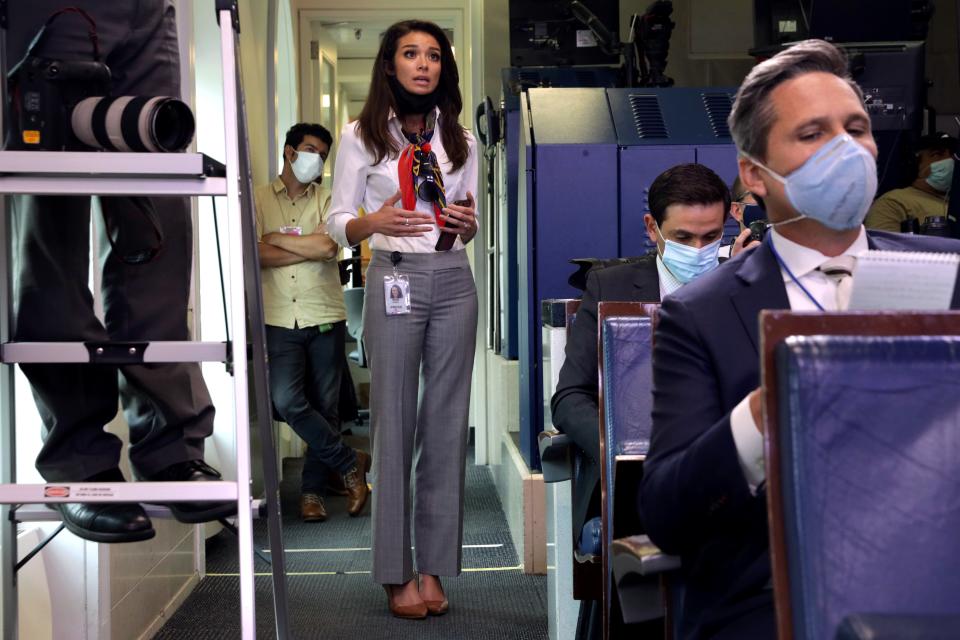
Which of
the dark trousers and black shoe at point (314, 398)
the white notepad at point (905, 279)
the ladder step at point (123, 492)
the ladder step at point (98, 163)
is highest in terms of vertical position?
the ladder step at point (98, 163)

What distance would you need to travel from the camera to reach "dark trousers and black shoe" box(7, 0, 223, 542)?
1926 mm

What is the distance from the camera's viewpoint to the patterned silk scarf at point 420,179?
3.38 meters

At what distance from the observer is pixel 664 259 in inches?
111

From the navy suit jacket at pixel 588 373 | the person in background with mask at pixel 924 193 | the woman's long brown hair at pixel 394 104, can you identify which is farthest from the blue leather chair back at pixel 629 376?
the person in background with mask at pixel 924 193

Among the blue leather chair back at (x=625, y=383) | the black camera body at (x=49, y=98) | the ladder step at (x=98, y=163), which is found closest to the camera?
the ladder step at (x=98, y=163)

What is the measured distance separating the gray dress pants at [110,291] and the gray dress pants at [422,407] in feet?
4.47

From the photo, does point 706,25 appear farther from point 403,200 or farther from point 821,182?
point 821,182

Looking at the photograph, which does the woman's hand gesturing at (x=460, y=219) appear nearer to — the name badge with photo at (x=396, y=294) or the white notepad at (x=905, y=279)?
the name badge with photo at (x=396, y=294)

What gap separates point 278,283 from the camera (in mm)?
5039

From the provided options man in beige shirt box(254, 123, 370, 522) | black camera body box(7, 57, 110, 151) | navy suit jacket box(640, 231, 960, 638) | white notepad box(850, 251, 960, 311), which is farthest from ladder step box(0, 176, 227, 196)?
man in beige shirt box(254, 123, 370, 522)

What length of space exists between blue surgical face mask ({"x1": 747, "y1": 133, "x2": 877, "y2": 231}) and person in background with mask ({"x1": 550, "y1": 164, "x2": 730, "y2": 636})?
117 centimetres

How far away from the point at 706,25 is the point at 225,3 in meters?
5.62

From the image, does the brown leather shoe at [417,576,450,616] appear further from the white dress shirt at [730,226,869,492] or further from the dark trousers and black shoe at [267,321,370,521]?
the white dress shirt at [730,226,869,492]

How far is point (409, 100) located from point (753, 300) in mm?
2165
